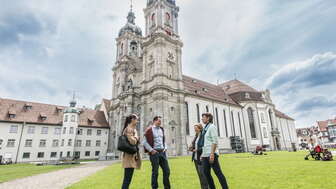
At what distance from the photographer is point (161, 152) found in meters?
5.14

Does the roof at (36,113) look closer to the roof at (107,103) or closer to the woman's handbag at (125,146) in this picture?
the roof at (107,103)

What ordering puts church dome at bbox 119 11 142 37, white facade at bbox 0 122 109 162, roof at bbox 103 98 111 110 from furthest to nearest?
roof at bbox 103 98 111 110
church dome at bbox 119 11 142 37
white facade at bbox 0 122 109 162

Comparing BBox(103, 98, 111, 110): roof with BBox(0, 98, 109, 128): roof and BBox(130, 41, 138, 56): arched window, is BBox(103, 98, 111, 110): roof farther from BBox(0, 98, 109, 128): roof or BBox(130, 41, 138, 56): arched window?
BBox(130, 41, 138, 56): arched window

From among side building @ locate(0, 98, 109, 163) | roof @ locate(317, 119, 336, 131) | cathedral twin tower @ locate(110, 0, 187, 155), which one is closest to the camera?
cathedral twin tower @ locate(110, 0, 187, 155)

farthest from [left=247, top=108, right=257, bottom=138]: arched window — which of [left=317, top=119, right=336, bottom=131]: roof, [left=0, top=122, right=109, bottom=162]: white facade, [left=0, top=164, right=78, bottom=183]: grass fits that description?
[left=0, top=164, right=78, bottom=183]: grass

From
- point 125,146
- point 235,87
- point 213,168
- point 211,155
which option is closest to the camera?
point 125,146

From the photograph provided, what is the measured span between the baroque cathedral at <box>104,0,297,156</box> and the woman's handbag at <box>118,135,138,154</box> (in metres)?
23.2

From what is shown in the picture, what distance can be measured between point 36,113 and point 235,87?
152 feet

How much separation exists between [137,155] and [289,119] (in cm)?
6304

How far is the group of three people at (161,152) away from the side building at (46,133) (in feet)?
118

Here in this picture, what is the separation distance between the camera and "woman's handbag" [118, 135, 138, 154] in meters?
4.15

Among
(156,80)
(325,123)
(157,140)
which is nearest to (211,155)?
(157,140)

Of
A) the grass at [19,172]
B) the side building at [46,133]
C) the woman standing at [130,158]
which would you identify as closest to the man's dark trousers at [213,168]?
the woman standing at [130,158]

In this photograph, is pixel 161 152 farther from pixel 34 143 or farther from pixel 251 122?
pixel 251 122
